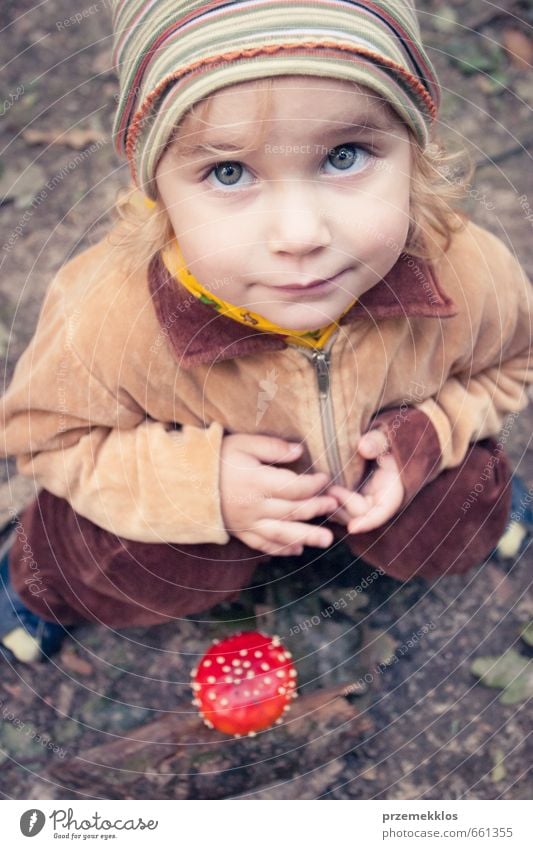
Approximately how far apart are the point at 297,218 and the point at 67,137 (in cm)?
80

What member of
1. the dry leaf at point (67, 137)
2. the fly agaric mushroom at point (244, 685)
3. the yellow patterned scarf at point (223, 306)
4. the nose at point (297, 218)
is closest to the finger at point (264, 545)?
the fly agaric mushroom at point (244, 685)

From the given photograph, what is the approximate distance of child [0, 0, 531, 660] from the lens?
1.90 ft

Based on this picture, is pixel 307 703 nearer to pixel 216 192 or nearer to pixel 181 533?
pixel 181 533

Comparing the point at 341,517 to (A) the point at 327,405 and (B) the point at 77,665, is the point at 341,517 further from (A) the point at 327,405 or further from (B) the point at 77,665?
(B) the point at 77,665

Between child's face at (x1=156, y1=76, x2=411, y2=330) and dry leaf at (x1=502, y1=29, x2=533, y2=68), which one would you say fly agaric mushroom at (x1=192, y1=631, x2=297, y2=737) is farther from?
dry leaf at (x1=502, y1=29, x2=533, y2=68)

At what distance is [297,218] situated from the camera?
59 centimetres

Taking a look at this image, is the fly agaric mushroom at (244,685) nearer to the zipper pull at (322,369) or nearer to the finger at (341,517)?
the finger at (341,517)

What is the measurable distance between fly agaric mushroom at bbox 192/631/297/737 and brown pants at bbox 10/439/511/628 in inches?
2.8

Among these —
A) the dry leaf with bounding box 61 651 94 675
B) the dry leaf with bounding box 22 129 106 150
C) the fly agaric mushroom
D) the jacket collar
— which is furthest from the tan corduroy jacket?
the dry leaf with bounding box 22 129 106 150

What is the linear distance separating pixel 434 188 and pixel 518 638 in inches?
22.3

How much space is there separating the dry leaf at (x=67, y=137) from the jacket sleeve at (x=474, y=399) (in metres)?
0.69

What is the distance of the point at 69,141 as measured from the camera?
1.26m

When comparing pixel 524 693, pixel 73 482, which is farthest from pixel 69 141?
pixel 524 693

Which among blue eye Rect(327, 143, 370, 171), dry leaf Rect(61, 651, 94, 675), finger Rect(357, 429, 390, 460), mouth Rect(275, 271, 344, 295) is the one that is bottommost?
dry leaf Rect(61, 651, 94, 675)
